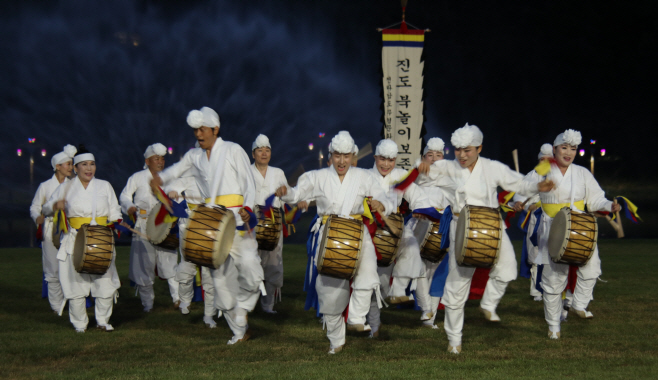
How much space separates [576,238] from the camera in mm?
4914

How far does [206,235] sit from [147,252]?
9.35 feet

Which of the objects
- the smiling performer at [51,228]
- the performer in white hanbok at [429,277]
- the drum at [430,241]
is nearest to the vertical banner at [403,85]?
the performer in white hanbok at [429,277]

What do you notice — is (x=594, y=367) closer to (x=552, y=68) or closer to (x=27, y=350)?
(x=27, y=350)

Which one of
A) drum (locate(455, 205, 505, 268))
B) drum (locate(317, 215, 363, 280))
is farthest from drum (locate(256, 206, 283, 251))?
drum (locate(455, 205, 505, 268))

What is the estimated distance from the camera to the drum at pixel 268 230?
6254mm

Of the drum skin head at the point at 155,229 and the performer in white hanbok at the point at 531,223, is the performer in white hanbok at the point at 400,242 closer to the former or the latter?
the performer in white hanbok at the point at 531,223

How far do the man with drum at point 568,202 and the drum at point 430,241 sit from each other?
3.08ft

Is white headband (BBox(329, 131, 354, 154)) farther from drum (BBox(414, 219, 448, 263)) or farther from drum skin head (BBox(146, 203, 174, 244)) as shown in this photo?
drum skin head (BBox(146, 203, 174, 244))

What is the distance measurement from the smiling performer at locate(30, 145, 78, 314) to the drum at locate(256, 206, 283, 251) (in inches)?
89.9

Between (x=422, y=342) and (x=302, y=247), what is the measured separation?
9866mm

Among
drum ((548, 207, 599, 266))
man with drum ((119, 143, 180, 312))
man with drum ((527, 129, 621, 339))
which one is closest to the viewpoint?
drum ((548, 207, 599, 266))

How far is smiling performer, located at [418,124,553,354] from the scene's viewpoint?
470 centimetres

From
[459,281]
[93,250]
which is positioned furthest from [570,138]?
[93,250]

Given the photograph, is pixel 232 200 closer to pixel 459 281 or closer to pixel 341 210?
pixel 341 210
